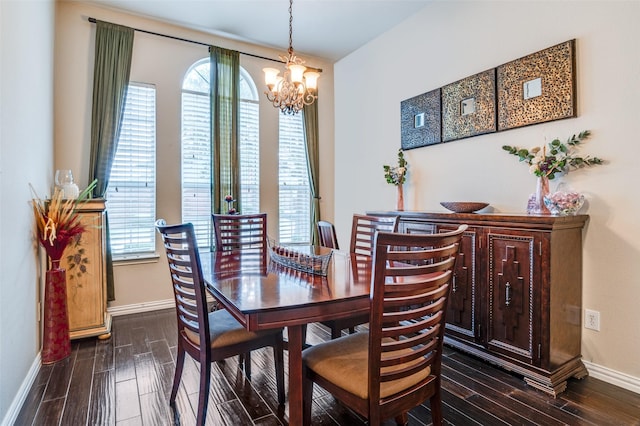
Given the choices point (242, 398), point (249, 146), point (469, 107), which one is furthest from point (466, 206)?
point (249, 146)

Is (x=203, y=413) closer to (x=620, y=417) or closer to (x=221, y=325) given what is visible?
(x=221, y=325)

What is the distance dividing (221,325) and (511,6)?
3270 mm

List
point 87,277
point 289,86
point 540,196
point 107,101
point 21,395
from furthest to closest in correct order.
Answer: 1. point 107,101
2. point 87,277
3. point 289,86
4. point 540,196
5. point 21,395

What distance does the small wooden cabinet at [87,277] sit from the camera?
2.89 m

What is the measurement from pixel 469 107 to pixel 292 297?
260cm

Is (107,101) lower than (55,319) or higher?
higher

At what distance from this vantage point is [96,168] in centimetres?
346

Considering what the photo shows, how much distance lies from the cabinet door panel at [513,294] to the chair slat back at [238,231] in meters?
1.81

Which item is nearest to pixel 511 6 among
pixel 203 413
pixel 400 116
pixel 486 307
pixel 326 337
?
pixel 400 116

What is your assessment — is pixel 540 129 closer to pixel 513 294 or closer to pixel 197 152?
pixel 513 294

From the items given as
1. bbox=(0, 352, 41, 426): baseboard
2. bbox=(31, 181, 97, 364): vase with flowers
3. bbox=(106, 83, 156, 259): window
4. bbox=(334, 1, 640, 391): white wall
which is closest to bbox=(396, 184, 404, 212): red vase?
bbox=(334, 1, 640, 391): white wall

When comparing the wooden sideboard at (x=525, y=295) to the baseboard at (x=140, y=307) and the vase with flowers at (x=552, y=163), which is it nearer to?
the vase with flowers at (x=552, y=163)

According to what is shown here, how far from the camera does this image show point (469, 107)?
3.08m

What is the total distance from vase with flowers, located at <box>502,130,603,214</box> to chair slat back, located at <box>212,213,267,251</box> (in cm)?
214
